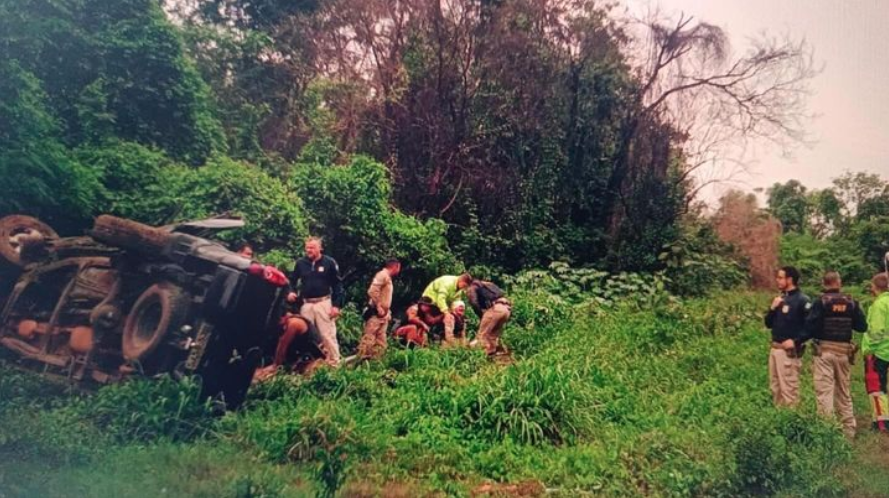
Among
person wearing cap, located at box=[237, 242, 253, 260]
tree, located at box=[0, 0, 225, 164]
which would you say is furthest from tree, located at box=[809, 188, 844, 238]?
tree, located at box=[0, 0, 225, 164]

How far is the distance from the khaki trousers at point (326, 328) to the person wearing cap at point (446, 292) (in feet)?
2.17

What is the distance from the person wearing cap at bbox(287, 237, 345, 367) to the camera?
4.67m

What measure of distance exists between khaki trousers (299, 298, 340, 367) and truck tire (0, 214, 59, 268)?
1434 millimetres

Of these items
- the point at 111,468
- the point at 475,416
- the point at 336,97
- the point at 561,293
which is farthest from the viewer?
the point at 561,293

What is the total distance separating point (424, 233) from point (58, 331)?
82.5 inches

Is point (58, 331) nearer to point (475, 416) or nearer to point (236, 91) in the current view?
point (236, 91)

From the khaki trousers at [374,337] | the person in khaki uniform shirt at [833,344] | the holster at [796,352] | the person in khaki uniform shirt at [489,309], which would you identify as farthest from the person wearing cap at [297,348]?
the person in khaki uniform shirt at [833,344]

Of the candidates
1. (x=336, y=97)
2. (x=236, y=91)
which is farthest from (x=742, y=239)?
(x=236, y=91)

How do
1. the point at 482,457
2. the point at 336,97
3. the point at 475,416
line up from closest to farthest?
1. the point at 482,457
2. the point at 475,416
3. the point at 336,97

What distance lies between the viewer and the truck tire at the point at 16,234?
452 centimetres

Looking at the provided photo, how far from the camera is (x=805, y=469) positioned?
178 inches

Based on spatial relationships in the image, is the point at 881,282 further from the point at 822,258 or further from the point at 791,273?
the point at 791,273

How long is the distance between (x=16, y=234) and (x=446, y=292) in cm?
242

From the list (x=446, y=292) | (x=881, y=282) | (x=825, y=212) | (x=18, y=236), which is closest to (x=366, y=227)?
(x=446, y=292)
